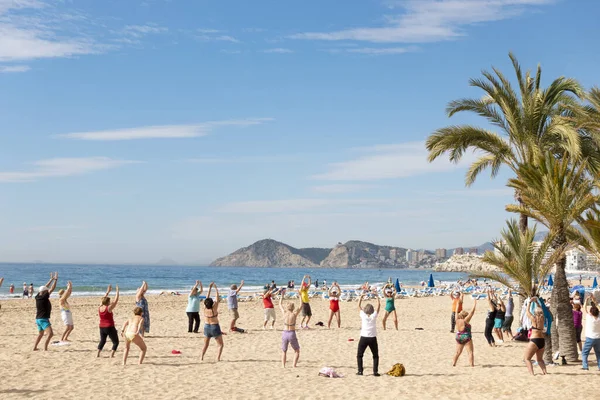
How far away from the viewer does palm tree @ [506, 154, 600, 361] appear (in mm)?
13055

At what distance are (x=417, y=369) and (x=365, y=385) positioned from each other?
2227 mm

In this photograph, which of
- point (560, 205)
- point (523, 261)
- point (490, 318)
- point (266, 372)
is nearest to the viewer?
point (266, 372)

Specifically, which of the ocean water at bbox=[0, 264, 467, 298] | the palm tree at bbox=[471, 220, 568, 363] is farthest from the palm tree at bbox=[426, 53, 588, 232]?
the ocean water at bbox=[0, 264, 467, 298]

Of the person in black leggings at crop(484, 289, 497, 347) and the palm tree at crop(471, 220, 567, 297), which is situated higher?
the palm tree at crop(471, 220, 567, 297)

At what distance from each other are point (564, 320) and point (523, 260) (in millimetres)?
1774

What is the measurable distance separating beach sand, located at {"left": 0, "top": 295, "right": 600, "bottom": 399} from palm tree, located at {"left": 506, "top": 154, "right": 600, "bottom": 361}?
2.99 feet

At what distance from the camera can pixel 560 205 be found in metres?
13.1

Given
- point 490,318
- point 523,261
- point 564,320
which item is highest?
point 523,261

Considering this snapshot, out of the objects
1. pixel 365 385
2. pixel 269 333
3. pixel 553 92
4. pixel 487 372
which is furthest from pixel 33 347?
pixel 553 92

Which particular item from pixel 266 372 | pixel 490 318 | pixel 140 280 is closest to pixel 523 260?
pixel 490 318

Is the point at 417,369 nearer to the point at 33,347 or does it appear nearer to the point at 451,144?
the point at 451,144

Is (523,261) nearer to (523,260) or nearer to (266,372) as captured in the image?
(523,260)

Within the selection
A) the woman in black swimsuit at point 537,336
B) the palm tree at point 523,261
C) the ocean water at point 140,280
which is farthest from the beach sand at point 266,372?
the ocean water at point 140,280

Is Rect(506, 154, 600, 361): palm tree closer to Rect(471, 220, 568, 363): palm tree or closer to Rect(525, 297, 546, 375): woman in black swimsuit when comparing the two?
Rect(471, 220, 568, 363): palm tree
